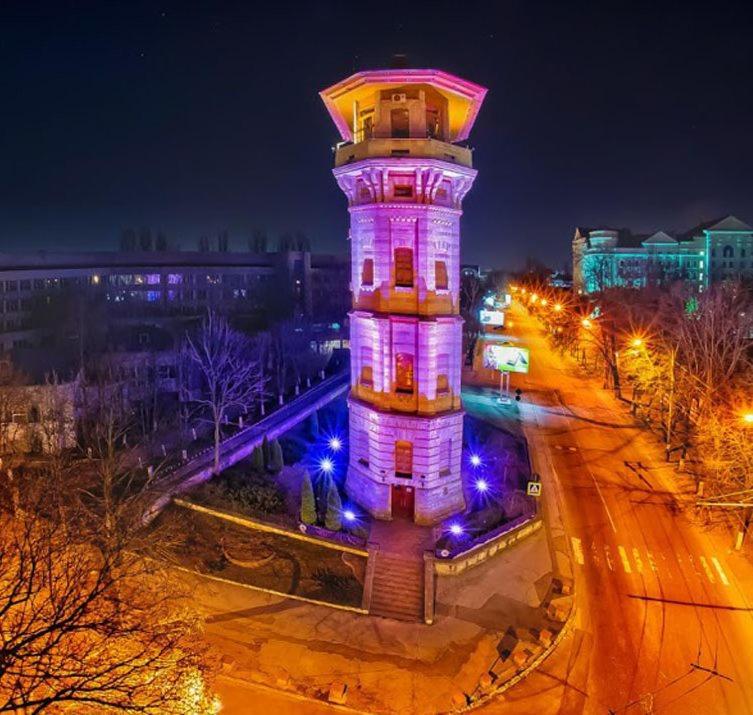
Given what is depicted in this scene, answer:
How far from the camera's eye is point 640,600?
957 inches

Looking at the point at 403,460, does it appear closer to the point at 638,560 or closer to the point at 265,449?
the point at 265,449

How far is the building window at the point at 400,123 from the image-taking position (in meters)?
27.4

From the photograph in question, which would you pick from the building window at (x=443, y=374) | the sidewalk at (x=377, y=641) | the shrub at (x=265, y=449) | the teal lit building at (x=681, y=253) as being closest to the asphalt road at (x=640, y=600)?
the sidewalk at (x=377, y=641)

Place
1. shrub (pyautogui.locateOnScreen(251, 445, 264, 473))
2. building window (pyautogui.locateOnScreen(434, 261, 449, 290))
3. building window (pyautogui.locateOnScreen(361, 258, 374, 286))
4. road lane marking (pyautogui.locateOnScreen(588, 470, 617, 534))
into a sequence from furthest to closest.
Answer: shrub (pyautogui.locateOnScreen(251, 445, 264, 473))
road lane marking (pyautogui.locateOnScreen(588, 470, 617, 534))
building window (pyautogui.locateOnScreen(361, 258, 374, 286))
building window (pyautogui.locateOnScreen(434, 261, 449, 290))

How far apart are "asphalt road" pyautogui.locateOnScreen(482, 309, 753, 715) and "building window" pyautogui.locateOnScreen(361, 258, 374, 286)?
1637 cm

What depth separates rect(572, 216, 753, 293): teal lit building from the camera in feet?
387

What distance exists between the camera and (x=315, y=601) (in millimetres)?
23766

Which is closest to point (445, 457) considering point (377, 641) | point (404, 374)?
point (404, 374)

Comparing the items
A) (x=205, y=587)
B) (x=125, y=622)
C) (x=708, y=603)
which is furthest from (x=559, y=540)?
(x=125, y=622)

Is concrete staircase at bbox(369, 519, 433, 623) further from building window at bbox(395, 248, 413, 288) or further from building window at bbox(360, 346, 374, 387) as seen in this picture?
building window at bbox(395, 248, 413, 288)

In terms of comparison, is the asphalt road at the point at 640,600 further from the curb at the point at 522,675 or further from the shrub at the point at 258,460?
the shrub at the point at 258,460

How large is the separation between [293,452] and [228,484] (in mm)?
6714

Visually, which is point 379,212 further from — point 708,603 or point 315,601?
point 708,603

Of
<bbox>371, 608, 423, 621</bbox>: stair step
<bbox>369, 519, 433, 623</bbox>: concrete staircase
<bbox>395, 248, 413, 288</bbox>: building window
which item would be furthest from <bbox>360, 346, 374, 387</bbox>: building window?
<bbox>371, 608, 423, 621</bbox>: stair step
